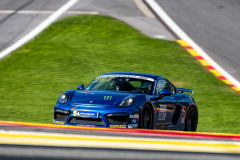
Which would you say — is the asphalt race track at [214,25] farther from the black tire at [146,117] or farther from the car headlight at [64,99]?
the car headlight at [64,99]

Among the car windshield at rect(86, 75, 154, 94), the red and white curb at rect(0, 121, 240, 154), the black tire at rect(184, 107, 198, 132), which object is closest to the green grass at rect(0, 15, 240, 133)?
the black tire at rect(184, 107, 198, 132)

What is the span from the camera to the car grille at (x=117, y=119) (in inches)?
242

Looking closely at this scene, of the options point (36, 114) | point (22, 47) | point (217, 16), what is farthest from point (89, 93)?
point (217, 16)

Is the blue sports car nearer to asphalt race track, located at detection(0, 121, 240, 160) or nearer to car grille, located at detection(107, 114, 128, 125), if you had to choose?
car grille, located at detection(107, 114, 128, 125)

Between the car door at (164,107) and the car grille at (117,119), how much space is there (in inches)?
34.7

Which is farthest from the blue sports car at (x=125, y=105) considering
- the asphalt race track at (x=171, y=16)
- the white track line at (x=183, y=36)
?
the asphalt race track at (x=171, y=16)

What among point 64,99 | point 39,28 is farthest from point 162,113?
point 39,28

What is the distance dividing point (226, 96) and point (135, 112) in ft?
21.2

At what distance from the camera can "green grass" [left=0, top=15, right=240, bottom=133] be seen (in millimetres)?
10000

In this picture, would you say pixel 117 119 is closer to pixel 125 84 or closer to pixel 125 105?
pixel 125 105

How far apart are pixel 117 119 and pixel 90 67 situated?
8.13 m

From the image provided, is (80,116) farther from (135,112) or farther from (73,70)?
(73,70)

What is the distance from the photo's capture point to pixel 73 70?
45.5ft

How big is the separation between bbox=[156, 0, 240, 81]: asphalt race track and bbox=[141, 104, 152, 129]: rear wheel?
8.15 metres
